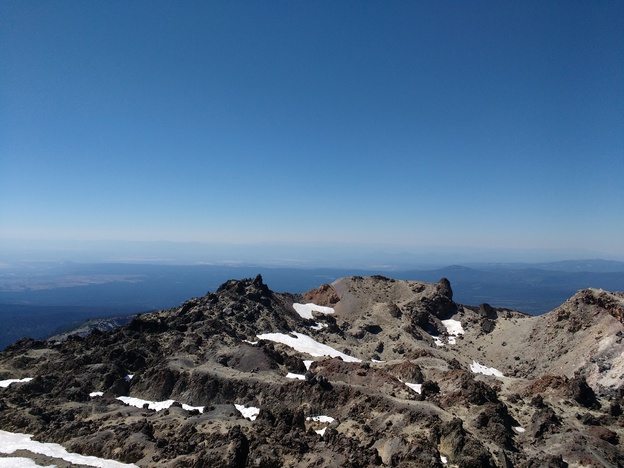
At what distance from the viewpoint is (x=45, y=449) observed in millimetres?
24234

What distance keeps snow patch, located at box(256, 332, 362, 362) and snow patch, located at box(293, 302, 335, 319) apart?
18084 millimetres

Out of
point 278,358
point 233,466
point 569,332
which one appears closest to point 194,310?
point 278,358

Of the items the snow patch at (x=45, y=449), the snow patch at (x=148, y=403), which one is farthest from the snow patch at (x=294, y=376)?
the snow patch at (x=45, y=449)

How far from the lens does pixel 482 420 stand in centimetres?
2566

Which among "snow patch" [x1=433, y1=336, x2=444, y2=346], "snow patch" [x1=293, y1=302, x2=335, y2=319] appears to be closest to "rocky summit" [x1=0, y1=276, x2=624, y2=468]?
"snow patch" [x1=433, y1=336, x2=444, y2=346]

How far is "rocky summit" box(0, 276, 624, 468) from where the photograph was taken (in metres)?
22.5

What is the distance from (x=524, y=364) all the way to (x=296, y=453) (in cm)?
4581

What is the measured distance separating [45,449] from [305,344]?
116 ft

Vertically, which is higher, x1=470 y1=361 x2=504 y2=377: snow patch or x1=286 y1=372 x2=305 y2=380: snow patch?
x1=286 y1=372 x2=305 y2=380: snow patch

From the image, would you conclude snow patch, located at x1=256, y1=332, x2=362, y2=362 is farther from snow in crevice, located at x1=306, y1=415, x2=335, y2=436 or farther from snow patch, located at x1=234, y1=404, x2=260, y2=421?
snow in crevice, located at x1=306, y1=415, x2=335, y2=436

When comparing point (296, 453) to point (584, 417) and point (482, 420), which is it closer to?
point (482, 420)

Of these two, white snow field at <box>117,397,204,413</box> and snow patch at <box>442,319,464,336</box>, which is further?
A: snow patch at <box>442,319,464,336</box>

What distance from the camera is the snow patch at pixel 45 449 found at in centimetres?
2228

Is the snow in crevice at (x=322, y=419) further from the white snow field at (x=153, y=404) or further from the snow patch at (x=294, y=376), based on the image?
the white snow field at (x=153, y=404)
